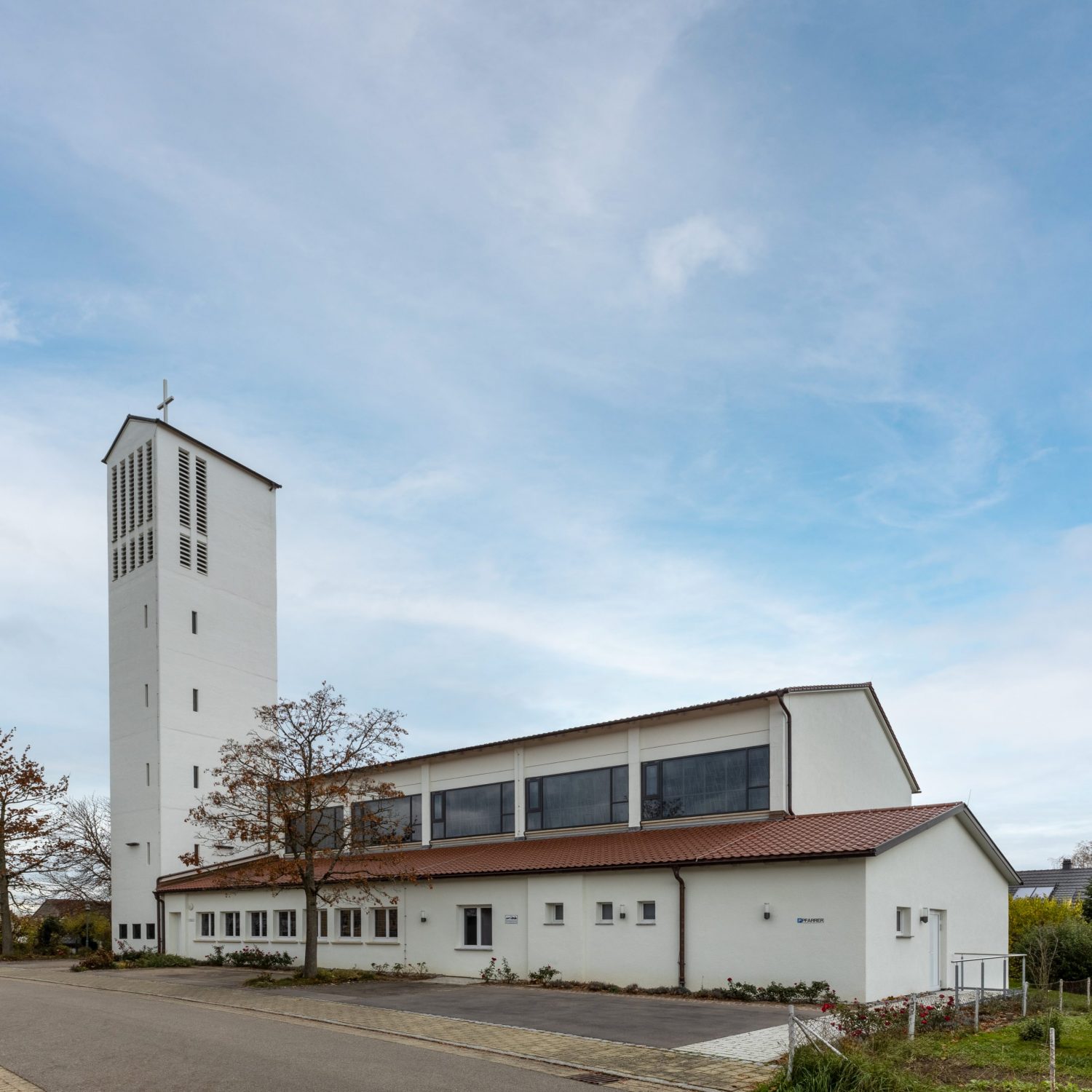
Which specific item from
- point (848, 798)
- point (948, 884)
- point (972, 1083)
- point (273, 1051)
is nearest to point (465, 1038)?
point (273, 1051)

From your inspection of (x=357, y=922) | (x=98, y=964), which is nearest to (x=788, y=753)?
(x=357, y=922)

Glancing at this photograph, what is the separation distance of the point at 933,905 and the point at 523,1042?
36.3 ft

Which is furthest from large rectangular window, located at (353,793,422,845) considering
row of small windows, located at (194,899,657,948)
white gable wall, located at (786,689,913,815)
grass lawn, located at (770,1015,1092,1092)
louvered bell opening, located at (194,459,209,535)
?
grass lawn, located at (770,1015,1092,1092)

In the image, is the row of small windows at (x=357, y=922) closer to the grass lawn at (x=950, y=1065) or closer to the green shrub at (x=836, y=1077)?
the grass lawn at (x=950, y=1065)

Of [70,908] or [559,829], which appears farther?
[70,908]

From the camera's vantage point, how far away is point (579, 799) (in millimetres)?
31500

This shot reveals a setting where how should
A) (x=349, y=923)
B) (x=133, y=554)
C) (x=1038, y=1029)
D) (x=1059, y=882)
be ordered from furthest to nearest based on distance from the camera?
1. (x=1059, y=882)
2. (x=133, y=554)
3. (x=349, y=923)
4. (x=1038, y=1029)

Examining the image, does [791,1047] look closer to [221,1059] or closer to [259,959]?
[221,1059]

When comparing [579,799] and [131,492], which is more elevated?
[131,492]

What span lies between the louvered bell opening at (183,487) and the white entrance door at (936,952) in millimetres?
33478

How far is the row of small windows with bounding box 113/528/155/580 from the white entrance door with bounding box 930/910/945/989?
109ft

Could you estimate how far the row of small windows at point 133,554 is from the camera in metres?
44.6

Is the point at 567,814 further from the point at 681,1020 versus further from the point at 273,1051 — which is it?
the point at 273,1051

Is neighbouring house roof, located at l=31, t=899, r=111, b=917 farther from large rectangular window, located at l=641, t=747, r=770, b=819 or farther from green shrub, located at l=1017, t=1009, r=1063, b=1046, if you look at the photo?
green shrub, located at l=1017, t=1009, r=1063, b=1046
